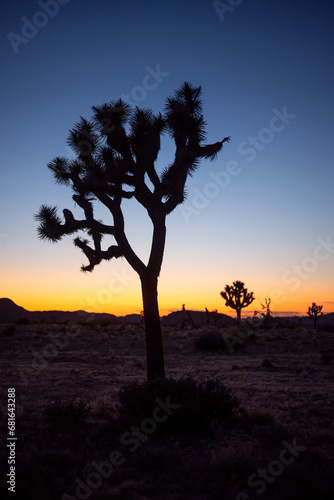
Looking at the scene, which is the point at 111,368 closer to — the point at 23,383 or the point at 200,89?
the point at 23,383

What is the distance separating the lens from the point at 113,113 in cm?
1047

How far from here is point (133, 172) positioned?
10.3 metres

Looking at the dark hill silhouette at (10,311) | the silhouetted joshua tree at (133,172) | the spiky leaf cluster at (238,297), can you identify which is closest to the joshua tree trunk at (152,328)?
the silhouetted joshua tree at (133,172)

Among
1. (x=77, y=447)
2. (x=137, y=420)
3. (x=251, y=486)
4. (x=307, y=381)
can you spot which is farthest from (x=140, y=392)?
(x=307, y=381)

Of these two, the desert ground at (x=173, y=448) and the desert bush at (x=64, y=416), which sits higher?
the desert bush at (x=64, y=416)

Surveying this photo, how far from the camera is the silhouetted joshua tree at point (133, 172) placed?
32.1ft

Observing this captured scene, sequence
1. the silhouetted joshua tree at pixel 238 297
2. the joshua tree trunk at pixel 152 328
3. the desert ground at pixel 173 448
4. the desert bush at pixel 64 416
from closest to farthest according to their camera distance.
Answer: the desert ground at pixel 173 448 < the desert bush at pixel 64 416 < the joshua tree trunk at pixel 152 328 < the silhouetted joshua tree at pixel 238 297

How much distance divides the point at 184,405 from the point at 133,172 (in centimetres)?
663

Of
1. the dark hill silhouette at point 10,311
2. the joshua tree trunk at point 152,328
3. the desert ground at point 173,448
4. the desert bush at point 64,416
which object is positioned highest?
the dark hill silhouette at point 10,311

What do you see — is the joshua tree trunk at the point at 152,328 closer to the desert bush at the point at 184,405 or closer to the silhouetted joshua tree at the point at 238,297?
the desert bush at the point at 184,405

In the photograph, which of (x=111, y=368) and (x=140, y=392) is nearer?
(x=140, y=392)

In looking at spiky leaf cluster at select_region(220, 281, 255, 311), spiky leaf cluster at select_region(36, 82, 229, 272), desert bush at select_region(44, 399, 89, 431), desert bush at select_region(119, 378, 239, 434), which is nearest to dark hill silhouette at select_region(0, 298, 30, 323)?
spiky leaf cluster at select_region(220, 281, 255, 311)

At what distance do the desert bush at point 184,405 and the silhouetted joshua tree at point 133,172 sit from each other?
9.44 feet

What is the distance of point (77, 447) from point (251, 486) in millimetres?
2702
